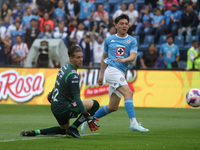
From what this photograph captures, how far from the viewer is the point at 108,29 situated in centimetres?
2169

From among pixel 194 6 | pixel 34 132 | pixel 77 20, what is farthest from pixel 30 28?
pixel 34 132

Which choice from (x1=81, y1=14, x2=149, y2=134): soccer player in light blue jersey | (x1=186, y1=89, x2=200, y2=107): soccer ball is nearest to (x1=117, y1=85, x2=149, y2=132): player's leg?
(x1=81, y1=14, x2=149, y2=134): soccer player in light blue jersey

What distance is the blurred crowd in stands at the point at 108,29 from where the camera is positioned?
771 inches

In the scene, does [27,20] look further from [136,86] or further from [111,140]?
[111,140]

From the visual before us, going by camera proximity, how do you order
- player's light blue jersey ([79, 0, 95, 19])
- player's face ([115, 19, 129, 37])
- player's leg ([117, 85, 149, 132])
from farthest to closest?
1. player's light blue jersey ([79, 0, 95, 19])
2. player's face ([115, 19, 129, 37])
3. player's leg ([117, 85, 149, 132])

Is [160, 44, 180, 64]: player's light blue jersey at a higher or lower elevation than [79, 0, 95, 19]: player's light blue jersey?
lower

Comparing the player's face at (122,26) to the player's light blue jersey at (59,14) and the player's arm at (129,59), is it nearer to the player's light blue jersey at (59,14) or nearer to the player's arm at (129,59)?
the player's arm at (129,59)

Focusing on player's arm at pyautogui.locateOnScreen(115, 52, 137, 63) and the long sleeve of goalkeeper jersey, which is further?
player's arm at pyautogui.locateOnScreen(115, 52, 137, 63)

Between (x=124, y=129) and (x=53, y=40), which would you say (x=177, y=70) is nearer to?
(x=53, y=40)

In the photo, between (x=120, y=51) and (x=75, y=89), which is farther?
(x=120, y=51)

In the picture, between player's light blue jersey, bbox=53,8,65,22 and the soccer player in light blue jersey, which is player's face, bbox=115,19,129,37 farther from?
player's light blue jersey, bbox=53,8,65,22

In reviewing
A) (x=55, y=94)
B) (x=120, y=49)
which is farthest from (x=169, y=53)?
(x=55, y=94)

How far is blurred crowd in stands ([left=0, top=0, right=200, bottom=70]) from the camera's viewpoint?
19.6 metres

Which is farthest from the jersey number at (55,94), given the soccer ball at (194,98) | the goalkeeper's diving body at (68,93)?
the soccer ball at (194,98)
